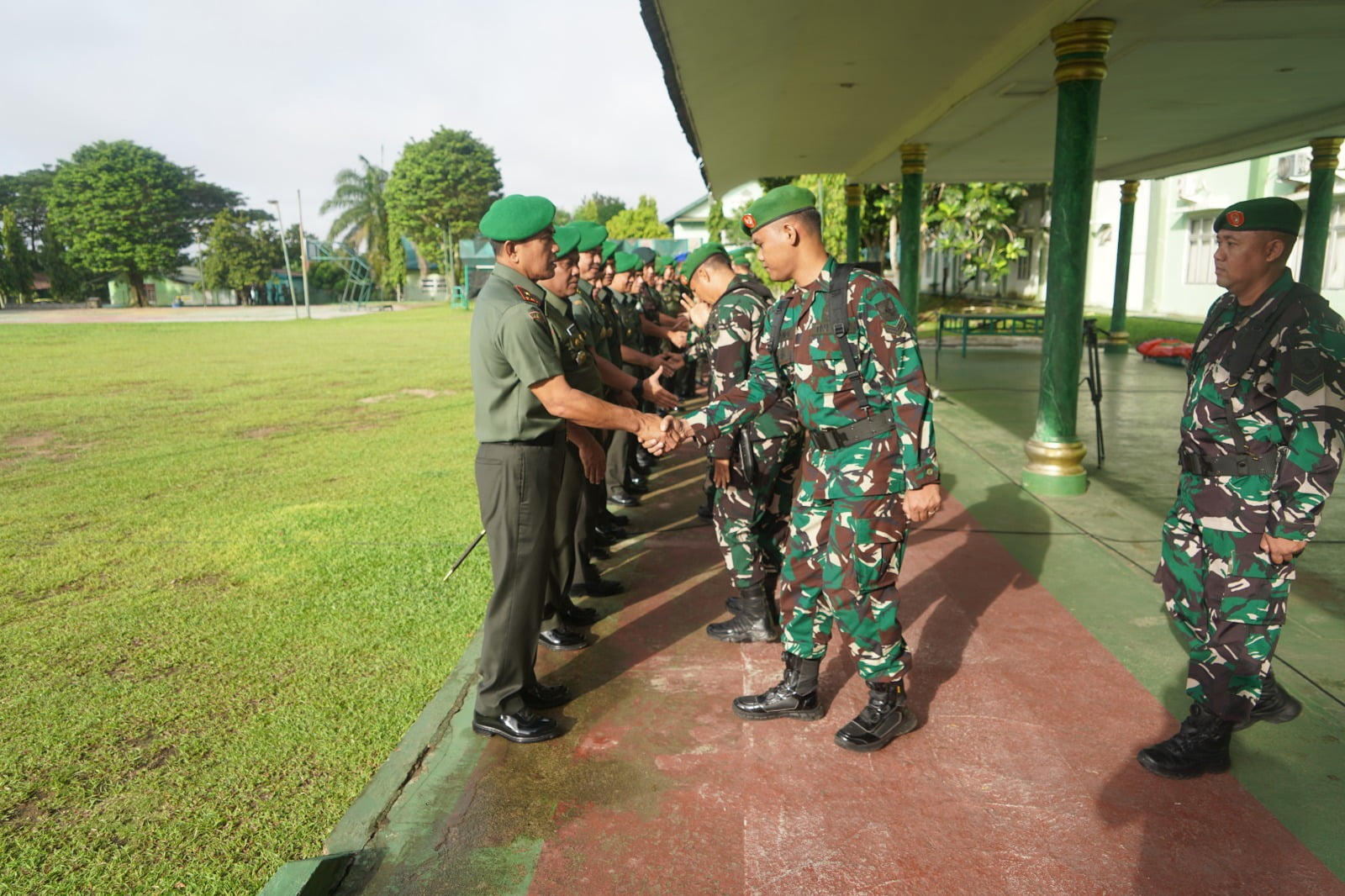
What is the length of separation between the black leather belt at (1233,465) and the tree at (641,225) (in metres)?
61.1

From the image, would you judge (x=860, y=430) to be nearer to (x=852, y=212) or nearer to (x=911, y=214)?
(x=911, y=214)

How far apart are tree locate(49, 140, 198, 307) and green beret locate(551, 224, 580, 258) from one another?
64.2 metres

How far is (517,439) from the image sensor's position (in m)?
3.13

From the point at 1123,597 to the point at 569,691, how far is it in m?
2.93

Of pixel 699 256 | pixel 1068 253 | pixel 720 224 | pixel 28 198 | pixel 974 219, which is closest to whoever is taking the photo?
pixel 699 256

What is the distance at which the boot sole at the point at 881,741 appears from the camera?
3.10 m

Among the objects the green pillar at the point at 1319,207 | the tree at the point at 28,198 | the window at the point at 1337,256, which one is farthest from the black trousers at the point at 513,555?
the tree at the point at 28,198

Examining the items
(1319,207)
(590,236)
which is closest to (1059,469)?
(590,236)

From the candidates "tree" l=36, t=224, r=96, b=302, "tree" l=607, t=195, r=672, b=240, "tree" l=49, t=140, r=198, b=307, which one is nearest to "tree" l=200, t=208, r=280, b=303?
"tree" l=49, t=140, r=198, b=307

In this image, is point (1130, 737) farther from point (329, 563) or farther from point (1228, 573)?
point (329, 563)

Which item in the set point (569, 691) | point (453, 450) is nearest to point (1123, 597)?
point (569, 691)

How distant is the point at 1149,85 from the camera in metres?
8.22

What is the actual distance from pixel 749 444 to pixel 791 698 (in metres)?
1.23

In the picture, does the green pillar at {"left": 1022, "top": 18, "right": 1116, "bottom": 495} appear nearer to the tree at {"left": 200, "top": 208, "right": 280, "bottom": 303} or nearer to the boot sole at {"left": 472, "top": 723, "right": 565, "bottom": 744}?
the boot sole at {"left": 472, "top": 723, "right": 565, "bottom": 744}
